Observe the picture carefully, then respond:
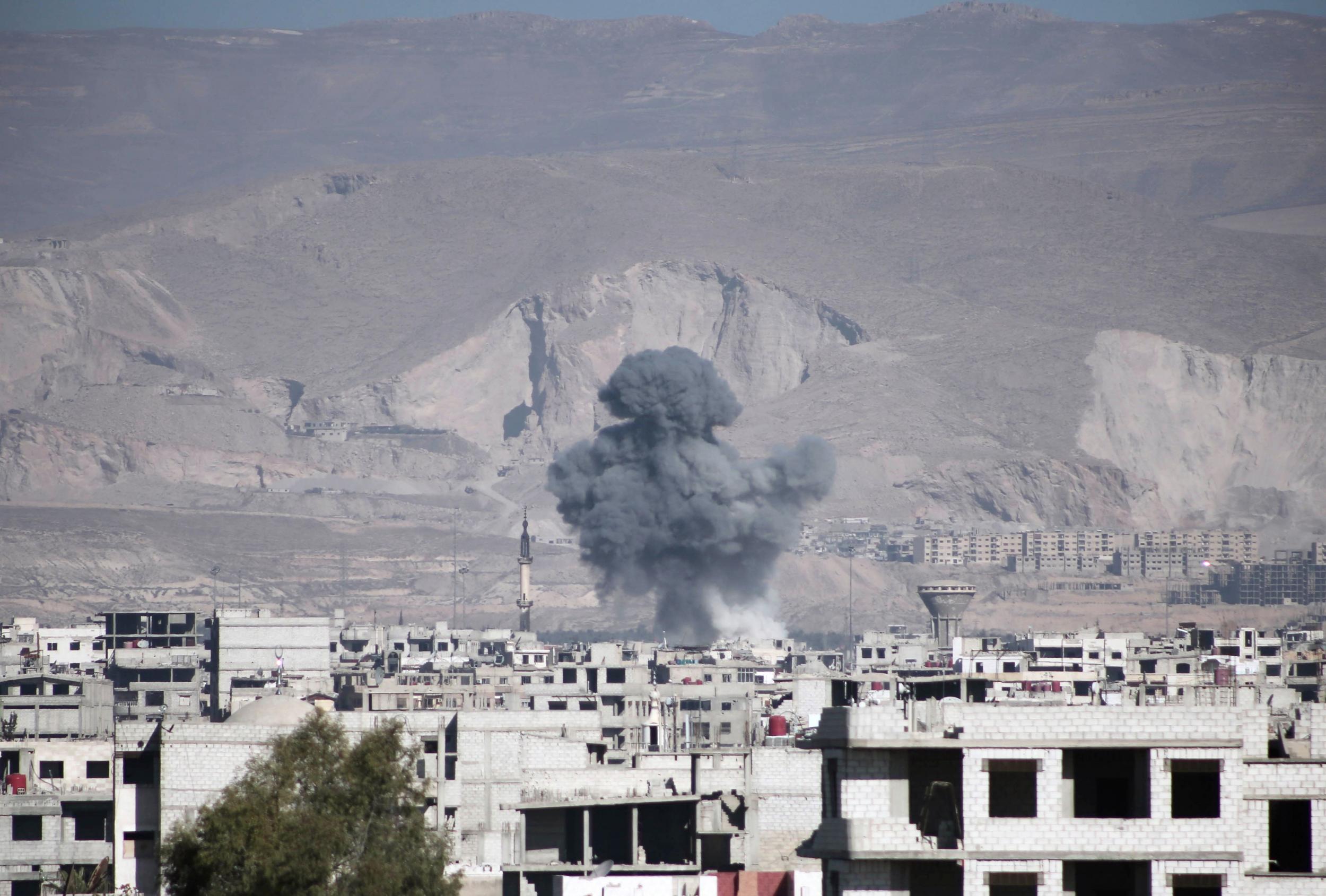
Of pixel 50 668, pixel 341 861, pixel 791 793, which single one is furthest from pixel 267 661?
pixel 341 861

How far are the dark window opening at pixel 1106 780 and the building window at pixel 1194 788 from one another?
1.16 feet

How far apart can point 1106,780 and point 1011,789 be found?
0.93 metres

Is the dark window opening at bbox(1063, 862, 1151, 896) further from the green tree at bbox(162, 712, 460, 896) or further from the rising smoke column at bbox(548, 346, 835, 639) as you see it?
the rising smoke column at bbox(548, 346, 835, 639)

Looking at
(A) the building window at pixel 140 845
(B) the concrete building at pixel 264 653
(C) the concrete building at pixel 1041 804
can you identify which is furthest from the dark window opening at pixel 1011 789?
(B) the concrete building at pixel 264 653

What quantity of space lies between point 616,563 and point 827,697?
9378cm

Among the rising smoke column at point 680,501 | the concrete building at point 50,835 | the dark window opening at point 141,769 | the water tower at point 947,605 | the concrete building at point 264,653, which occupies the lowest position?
the concrete building at point 50,835

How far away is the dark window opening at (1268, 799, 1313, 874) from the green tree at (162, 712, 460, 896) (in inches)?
356

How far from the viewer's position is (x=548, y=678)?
99688mm

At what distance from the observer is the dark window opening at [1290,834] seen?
26562 mm

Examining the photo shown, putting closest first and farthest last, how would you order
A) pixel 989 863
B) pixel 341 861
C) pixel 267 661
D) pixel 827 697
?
pixel 989 863 < pixel 341 861 < pixel 827 697 < pixel 267 661

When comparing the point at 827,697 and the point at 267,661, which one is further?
the point at 267,661

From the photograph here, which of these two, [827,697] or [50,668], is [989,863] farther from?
[50,668]

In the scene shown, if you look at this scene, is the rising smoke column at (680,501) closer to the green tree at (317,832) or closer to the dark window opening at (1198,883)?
the green tree at (317,832)

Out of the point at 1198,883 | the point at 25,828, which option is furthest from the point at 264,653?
the point at 1198,883
